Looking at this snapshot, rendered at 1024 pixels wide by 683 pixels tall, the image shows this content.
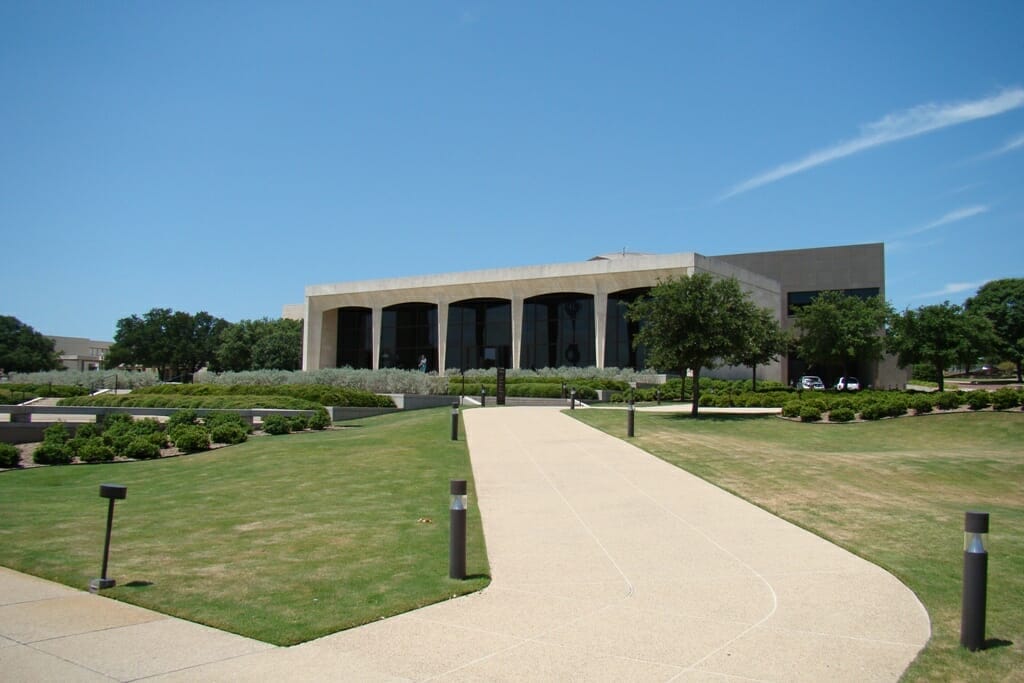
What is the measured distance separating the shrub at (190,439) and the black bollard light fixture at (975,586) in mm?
19481

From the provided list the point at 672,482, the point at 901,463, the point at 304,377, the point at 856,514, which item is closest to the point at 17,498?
the point at 672,482

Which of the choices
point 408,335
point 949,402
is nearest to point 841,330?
point 949,402

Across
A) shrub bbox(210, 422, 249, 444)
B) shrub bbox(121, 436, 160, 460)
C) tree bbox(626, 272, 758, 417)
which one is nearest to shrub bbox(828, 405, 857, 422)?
tree bbox(626, 272, 758, 417)

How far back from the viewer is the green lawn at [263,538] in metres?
6.48

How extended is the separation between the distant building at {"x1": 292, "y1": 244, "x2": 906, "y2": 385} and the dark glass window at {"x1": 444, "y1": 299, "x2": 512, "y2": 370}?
88 millimetres

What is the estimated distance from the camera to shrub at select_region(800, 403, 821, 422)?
26.3 metres

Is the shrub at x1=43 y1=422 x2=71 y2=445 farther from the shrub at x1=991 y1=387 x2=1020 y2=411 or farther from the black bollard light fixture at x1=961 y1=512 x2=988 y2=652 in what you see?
the shrub at x1=991 y1=387 x2=1020 y2=411

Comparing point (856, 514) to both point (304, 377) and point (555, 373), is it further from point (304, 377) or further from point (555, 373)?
point (304, 377)

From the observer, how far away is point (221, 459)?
18.4m

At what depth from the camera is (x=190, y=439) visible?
20672 mm

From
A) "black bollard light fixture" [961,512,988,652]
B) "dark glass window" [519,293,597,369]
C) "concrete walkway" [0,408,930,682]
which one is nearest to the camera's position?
"concrete walkway" [0,408,930,682]

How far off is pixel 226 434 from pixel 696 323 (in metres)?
17.2

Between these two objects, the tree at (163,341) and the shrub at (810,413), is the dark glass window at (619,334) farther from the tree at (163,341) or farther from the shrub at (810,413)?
the tree at (163,341)

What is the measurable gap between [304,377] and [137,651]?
4714 centimetres
